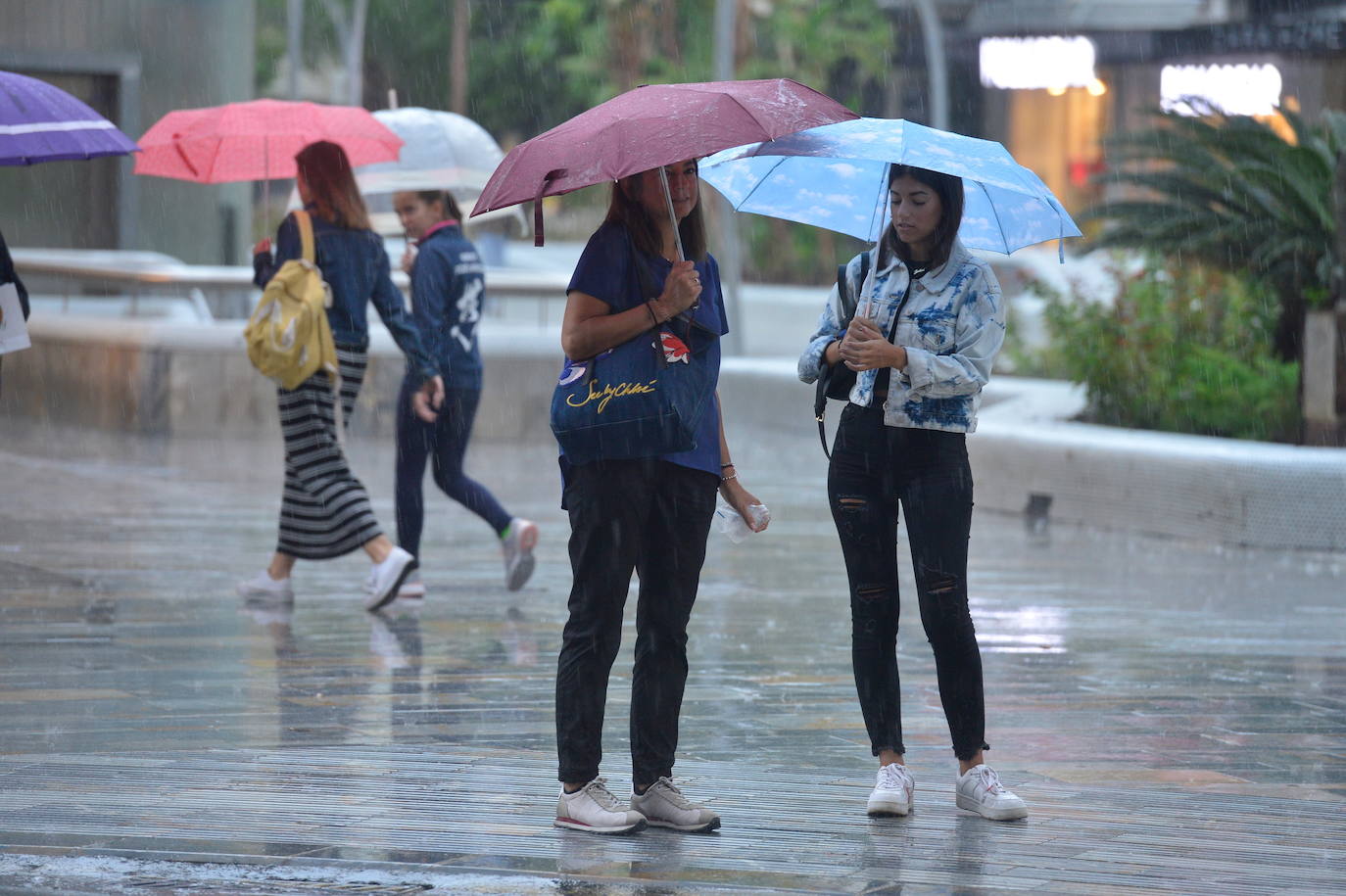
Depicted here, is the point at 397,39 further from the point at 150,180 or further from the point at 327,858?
the point at 327,858

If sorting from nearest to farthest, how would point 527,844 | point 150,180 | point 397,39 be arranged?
point 527,844 < point 150,180 < point 397,39

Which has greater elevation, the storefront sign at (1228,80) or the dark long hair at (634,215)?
the storefront sign at (1228,80)

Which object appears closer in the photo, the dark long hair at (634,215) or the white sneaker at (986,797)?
the dark long hair at (634,215)

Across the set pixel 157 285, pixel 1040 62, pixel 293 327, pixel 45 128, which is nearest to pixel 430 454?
pixel 293 327

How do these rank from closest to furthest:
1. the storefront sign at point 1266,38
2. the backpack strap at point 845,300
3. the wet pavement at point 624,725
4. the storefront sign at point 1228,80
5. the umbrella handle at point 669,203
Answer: the wet pavement at point 624,725, the umbrella handle at point 669,203, the backpack strap at point 845,300, the storefront sign at point 1266,38, the storefront sign at point 1228,80

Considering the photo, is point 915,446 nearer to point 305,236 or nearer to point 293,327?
point 293,327

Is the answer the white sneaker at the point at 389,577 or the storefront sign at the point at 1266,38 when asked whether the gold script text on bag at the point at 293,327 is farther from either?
the storefront sign at the point at 1266,38

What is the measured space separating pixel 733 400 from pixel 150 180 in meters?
7.51

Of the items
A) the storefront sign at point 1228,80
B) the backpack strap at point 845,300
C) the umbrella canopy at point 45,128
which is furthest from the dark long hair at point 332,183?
the storefront sign at point 1228,80

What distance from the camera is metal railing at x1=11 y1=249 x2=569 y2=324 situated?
16.2 metres

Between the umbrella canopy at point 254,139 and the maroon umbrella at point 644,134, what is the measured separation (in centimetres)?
421

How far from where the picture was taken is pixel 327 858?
4617 millimetres

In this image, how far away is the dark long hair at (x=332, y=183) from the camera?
8.38 meters

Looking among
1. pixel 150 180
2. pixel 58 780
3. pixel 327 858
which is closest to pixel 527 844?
pixel 327 858
